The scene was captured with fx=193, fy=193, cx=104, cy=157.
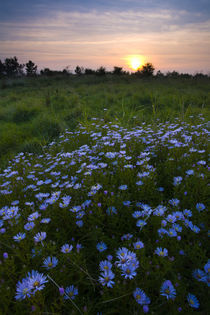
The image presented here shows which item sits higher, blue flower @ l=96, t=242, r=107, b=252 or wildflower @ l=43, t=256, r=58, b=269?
wildflower @ l=43, t=256, r=58, b=269

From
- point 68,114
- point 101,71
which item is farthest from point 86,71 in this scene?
point 68,114

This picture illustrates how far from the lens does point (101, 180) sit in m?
1.91

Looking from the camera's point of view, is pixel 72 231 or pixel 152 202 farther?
pixel 152 202

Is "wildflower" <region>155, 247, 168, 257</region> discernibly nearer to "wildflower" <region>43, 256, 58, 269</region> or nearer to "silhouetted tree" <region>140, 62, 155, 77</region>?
"wildflower" <region>43, 256, 58, 269</region>

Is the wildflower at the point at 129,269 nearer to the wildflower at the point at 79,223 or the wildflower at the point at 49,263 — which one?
the wildflower at the point at 49,263

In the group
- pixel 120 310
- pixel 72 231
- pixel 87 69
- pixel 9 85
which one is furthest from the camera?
pixel 87 69

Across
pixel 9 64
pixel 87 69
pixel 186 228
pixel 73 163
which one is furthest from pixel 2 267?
pixel 9 64

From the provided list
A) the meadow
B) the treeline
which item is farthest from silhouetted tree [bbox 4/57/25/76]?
the meadow

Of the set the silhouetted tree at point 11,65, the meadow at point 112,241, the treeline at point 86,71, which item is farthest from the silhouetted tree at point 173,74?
the silhouetted tree at point 11,65

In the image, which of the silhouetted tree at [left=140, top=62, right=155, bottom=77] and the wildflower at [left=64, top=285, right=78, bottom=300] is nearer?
the wildflower at [left=64, top=285, right=78, bottom=300]

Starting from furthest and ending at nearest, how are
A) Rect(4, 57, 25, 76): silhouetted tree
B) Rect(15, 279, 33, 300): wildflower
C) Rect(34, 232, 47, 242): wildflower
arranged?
1. Rect(4, 57, 25, 76): silhouetted tree
2. Rect(34, 232, 47, 242): wildflower
3. Rect(15, 279, 33, 300): wildflower

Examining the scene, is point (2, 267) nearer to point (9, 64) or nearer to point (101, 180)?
point (101, 180)

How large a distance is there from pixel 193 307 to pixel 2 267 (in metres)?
1.11

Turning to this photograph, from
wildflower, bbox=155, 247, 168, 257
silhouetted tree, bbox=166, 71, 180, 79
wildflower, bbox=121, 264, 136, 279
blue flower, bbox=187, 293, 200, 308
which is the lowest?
blue flower, bbox=187, 293, 200, 308
